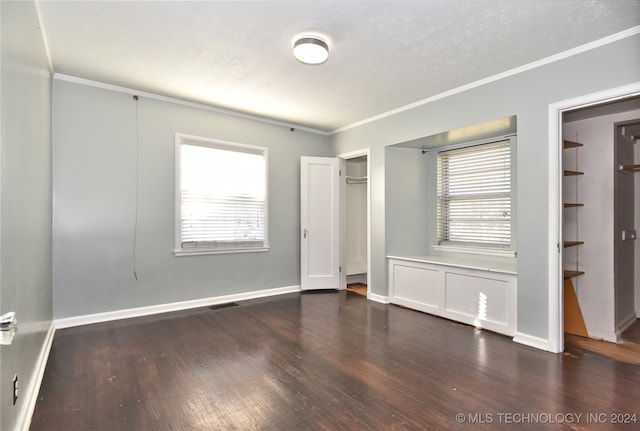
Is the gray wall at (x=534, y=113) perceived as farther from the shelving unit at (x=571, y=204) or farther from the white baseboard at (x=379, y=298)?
the white baseboard at (x=379, y=298)

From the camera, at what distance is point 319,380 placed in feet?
7.84

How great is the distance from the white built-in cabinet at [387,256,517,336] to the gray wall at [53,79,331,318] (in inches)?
83.9

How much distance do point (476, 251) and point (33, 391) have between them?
176 inches

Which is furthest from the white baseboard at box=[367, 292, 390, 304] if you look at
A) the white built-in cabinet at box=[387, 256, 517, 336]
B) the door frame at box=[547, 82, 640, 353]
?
the door frame at box=[547, 82, 640, 353]

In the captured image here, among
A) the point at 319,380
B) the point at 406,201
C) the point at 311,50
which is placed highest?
the point at 311,50

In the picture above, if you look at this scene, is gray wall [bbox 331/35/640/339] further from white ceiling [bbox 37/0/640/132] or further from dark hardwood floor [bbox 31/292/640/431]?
dark hardwood floor [bbox 31/292/640/431]

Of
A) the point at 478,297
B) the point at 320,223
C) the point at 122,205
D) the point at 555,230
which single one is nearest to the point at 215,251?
the point at 122,205

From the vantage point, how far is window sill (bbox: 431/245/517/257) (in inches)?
153

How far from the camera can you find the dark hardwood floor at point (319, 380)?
6.36ft

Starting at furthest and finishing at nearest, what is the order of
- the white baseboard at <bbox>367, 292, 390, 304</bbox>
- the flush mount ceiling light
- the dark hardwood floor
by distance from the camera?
the white baseboard at <bbox>367, 292, 390, 304</bbox>, the flush mount ceiling light, the dark hardwood floor

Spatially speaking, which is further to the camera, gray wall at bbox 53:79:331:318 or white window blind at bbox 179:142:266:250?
white window blind at bbox 179:142:266:250

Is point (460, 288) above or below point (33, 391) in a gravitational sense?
above

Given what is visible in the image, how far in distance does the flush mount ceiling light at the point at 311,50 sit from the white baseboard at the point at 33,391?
117 inches

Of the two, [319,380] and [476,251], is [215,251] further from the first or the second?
[476,251]
